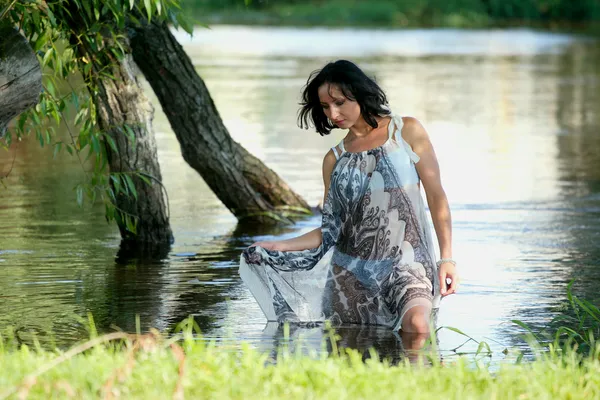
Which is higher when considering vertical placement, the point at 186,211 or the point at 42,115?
the point at 42,115

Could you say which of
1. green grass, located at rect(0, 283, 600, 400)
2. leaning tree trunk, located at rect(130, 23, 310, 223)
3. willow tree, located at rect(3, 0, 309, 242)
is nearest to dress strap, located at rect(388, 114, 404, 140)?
willow tree, located at rect(3, 0, 309, 242)

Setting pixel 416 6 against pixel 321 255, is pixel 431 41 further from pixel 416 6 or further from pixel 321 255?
pixel 321 255

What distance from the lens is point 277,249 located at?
20.6ft

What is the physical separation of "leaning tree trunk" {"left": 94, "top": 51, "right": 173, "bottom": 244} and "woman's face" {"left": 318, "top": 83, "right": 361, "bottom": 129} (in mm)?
2295

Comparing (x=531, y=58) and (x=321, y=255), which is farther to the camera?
(x=531, y=58)

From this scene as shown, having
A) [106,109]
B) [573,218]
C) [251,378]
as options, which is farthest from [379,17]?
[251,378]

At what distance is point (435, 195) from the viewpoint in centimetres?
602

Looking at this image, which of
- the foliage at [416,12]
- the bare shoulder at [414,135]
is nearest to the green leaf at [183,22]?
the bare shoulder at [414,135]

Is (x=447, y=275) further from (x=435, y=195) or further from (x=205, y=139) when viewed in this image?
(x=205, y=139)

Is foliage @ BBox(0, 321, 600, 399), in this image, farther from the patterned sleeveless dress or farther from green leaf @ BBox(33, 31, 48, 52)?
green leaf @ BBox(33, 31, 48, 52)

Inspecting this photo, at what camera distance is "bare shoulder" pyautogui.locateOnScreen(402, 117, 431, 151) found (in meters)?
6.15

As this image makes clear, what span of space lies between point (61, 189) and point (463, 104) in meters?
11.1

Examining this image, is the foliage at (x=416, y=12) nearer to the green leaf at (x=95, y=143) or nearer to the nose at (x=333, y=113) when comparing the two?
the green leaf at (x=95, y=143)

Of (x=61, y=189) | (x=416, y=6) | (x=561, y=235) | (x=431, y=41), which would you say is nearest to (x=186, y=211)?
(x=61, y=189)
